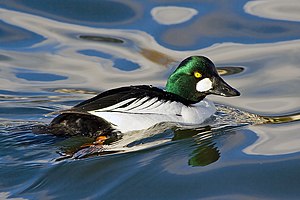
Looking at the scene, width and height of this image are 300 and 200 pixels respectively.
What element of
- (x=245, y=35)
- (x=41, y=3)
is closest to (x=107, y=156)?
(x=245, y=35)

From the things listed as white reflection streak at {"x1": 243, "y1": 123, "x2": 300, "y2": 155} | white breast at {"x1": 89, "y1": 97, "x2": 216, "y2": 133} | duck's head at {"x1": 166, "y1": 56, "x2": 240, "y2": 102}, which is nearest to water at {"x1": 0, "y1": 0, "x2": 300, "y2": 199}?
white reflection streak at {"x1": 243, "y1": 123, "x2": 300, "y2": 155}

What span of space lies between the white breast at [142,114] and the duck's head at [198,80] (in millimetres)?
353

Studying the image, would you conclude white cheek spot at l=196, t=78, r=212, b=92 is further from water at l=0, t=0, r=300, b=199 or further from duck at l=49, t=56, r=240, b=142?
water at l=0, t=0, r=300, b=199

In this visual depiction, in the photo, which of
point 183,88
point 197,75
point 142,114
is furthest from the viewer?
point 183,88

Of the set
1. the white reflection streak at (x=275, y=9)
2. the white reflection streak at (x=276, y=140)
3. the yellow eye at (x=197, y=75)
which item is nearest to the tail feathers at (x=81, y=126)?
the yellow eye at (x=197, y=75)

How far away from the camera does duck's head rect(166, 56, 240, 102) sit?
27.8 feet

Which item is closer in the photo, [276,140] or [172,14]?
[276,140]

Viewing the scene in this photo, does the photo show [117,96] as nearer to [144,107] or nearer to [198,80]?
[144,107]

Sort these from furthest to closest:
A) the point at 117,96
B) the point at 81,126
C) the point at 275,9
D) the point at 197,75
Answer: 1. the point at 275,9
2. the point at 197,75
3. the point at 117,96
4. the point at 81,126

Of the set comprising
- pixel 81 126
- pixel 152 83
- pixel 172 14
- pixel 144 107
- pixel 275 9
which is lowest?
pixel 81 126

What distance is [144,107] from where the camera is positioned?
26.5 feet

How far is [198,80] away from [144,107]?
2.43ft

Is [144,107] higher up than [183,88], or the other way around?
[183,88]

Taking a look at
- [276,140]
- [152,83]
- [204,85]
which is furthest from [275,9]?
[276,140]
